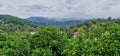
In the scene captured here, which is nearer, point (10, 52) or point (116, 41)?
point (116, 41)

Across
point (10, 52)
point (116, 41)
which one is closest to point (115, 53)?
point (116, 41)

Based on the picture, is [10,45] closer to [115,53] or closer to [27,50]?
[27,50]

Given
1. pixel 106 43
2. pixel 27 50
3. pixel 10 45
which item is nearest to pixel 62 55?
pixel 27 50

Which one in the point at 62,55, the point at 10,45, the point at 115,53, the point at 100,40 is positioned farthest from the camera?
the point at 10,45

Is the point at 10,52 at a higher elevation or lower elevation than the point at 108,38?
lower

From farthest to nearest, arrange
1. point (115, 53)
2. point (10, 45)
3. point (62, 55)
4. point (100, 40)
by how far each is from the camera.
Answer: point (10, 45), point (62, 55), point (100, 40), point (115, 53)

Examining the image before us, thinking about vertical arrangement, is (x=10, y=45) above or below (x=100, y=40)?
below

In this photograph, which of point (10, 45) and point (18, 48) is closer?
point (18, 48)

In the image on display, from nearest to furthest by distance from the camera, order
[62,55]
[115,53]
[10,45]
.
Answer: [115,53]
[62,55]
[10,45]

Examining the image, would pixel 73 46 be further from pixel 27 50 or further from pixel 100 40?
pixel 27 50
